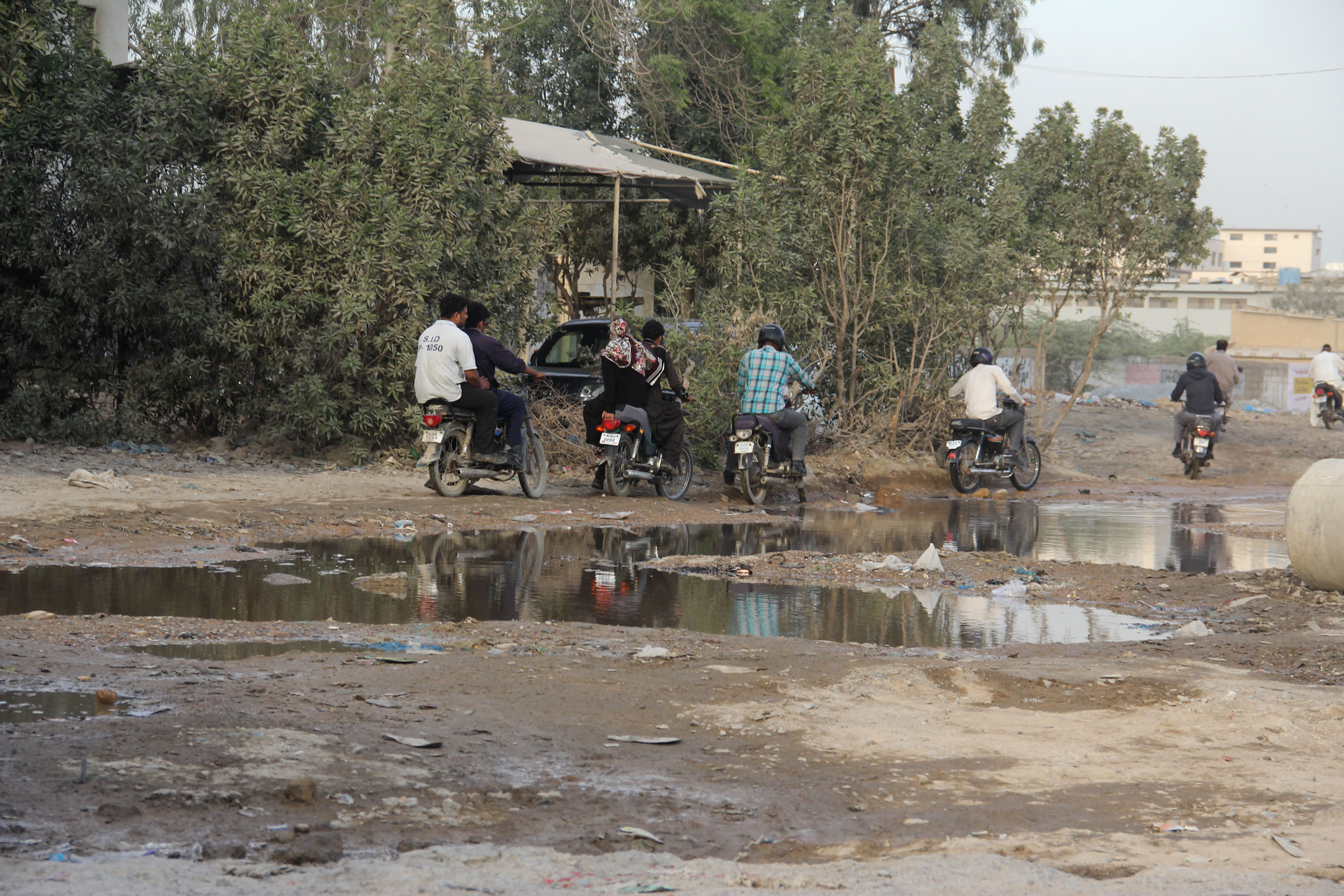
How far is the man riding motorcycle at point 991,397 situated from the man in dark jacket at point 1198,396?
4469 mm

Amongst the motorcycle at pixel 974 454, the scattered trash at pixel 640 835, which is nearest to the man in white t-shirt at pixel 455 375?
the motorcycle at pixel 974 454

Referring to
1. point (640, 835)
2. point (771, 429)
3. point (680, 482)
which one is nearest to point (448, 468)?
point (680, 482)

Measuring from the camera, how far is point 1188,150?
19969mm

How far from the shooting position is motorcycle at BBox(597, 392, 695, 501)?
1336cm

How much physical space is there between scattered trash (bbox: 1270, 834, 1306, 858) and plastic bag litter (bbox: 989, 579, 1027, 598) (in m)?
4.91

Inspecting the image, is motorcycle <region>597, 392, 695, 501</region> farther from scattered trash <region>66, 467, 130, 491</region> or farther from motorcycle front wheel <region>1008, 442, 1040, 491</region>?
motorcycle front wheel <region>1008, 442, 1040, 491</region>

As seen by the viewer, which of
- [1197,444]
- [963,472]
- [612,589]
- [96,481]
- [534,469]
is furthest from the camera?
[1197,444]

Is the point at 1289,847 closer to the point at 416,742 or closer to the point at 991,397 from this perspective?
the point at 416,742

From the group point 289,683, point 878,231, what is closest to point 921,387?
point 878,231

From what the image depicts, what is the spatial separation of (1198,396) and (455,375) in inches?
516

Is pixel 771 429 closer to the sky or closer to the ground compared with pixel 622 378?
closer to the ground

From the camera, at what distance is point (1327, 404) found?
93.7 ft

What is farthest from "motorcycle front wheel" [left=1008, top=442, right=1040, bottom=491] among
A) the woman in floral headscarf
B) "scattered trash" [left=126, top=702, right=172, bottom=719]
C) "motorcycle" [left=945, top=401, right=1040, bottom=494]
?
"scattered trash" [left=126, top=702, right=172, bottom=719]

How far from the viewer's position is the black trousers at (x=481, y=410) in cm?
1242
